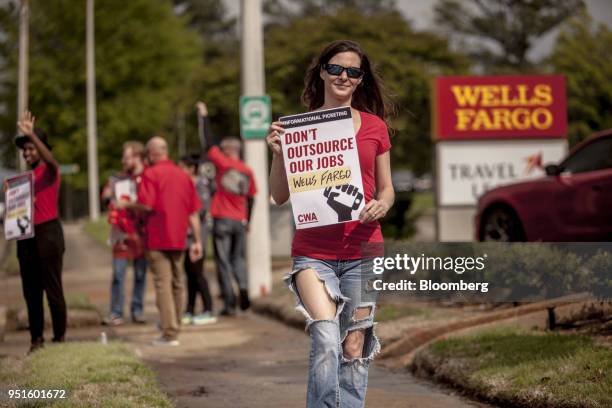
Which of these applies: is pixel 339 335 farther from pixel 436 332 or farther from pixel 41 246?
pixel 436 332

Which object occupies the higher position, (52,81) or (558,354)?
(52,81)

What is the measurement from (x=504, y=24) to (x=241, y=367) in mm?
52904

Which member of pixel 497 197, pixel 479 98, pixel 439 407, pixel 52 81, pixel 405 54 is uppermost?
pixel 52 81

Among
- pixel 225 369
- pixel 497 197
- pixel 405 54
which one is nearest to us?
pixel 225 369

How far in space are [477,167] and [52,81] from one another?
4633cm

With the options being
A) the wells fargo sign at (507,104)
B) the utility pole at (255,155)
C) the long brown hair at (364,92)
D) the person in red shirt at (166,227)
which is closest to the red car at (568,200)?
the utility pole at (255,155)

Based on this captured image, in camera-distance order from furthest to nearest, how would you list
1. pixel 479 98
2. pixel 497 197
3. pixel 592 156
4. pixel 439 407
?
pixel 479 98
pixel 497 197
pixel 592 156
pixel 439 407

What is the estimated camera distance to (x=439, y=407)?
23.0ft

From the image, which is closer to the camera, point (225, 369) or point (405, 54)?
point (225, 369)

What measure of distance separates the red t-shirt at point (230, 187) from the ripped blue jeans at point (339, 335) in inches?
290

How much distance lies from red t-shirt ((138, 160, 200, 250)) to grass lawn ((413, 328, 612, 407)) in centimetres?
279

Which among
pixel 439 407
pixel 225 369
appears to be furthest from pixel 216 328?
pixel 439 407

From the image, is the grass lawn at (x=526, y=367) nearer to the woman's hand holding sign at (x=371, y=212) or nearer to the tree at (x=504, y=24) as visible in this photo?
the woman's hand holding sign at (x=371, y=212)

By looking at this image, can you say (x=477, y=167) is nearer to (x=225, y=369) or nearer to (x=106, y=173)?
(x=225, y=369)
